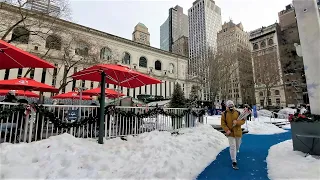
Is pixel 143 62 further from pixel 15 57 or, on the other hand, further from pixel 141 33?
pixel 15 57

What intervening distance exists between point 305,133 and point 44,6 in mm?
18692

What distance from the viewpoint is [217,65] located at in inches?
1029

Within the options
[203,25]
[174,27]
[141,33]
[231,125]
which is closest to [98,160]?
[231,125]

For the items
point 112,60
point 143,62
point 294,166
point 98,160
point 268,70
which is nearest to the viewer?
point 98,160

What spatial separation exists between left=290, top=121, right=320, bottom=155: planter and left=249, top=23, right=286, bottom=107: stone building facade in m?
28.7

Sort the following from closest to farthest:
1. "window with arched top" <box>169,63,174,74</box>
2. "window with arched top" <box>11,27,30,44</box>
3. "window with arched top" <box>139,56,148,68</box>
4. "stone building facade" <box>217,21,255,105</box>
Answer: "window with arched top" <box>11,27,30,44</box> → "stone building facade" <box>217,21,255,105</box> → "window with arched top" <box>139,56,148,68</box> → "window with arched top" <box>169,63,174,74</box>

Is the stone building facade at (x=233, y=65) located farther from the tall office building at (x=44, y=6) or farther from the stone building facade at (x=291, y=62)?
the tall office building at (x=44, y=6)

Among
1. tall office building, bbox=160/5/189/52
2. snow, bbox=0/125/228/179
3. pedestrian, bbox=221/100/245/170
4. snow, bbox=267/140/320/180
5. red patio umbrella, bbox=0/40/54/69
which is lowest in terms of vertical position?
snow, bbox=267/140/320/180

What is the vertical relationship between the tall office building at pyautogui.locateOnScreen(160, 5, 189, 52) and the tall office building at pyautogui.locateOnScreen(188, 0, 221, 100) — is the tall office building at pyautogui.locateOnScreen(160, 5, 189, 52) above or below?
above

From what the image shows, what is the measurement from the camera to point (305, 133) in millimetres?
4797

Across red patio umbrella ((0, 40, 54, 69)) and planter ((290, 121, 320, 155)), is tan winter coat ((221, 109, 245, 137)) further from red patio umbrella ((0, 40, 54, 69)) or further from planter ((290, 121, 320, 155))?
red patio umbrella ((0, 40, 54, 69))

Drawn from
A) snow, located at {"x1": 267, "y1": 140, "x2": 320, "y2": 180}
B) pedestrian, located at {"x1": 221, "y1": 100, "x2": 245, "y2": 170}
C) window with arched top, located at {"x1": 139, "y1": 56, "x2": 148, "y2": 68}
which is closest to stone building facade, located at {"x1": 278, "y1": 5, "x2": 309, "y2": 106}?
snow, located at {"x1": 267, "y1": 140, "x2": 320, "y2": 180}

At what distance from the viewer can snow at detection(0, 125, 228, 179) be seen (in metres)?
3.21

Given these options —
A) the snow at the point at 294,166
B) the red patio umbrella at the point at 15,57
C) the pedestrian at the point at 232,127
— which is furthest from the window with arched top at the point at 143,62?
the snow at the point at 294,166
